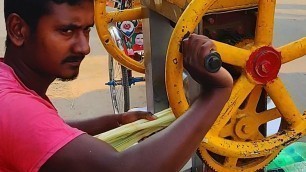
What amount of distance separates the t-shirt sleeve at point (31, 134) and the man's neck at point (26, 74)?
0.17 m

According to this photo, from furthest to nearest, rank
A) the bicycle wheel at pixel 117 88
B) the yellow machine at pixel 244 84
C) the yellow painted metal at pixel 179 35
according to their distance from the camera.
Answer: the bicycle wheel at pixel 117 88, the yellow machine at pixel 244 84, the yellow painted metal at pixel 179 35

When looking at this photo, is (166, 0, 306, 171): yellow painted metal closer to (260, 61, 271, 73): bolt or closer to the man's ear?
(260, 61, 271, 73): bolt

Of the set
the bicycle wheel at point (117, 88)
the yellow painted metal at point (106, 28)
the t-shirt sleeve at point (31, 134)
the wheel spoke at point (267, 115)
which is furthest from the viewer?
the bicycle wheel at point (117, 88)

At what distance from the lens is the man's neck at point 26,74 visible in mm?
1379

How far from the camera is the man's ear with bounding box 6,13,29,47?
134 centimetres

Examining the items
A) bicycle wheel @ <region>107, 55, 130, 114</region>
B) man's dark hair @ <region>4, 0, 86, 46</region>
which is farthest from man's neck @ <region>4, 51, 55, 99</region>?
bicycle wheel @ <region>107, 55, 130, 114</region>

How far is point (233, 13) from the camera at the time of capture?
1.82 m

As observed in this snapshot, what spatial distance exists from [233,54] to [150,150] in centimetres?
56

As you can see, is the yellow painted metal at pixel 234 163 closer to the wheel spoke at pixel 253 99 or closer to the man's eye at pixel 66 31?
the wheel spoke at pixel 253 99

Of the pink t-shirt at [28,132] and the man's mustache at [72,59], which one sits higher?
the man's mustache at [72,59]

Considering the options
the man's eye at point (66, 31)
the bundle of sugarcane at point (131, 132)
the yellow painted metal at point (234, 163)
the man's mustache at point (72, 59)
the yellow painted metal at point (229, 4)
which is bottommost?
the yellow painted metal at point (234, 163)

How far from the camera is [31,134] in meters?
1.18

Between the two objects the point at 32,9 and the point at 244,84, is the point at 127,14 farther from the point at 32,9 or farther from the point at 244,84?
the point at 32,9

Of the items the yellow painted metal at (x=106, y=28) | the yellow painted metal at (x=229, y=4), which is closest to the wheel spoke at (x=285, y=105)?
the yellow painted metal at (x=229, y=4)
